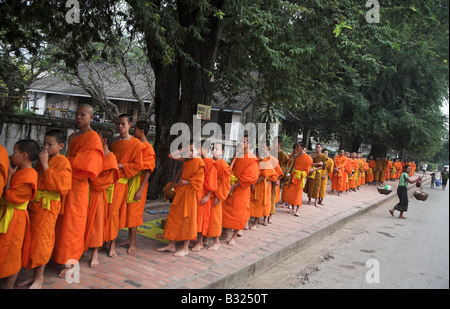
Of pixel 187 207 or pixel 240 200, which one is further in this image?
pixel 240 200

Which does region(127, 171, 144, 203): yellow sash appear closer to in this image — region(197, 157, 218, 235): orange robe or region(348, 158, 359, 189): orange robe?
region(197, 157, 218, 235): orange robe

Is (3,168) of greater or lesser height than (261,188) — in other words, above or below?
above

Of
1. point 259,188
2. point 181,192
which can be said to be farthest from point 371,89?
point 181,192

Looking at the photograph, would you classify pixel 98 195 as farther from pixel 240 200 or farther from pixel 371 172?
pixel 371 172

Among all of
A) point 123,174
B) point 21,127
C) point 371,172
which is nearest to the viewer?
point 123,174

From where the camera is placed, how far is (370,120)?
Result: 22594mm

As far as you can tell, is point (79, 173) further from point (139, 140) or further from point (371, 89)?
point (371, 89)

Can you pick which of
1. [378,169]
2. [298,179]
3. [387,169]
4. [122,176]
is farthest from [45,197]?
[387,169]

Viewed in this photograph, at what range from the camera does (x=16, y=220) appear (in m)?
3.63

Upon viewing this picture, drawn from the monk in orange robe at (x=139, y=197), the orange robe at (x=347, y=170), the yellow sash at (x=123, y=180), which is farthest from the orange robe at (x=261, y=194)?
the orange robe at (x=347, y=170)

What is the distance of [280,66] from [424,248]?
4.90 meters

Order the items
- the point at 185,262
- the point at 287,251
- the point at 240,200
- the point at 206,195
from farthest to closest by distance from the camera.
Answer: the point at 287,251, the point at 240,200, the point at 206,195, the point at 185,262

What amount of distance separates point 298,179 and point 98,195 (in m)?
6.46

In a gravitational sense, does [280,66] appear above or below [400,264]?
above
